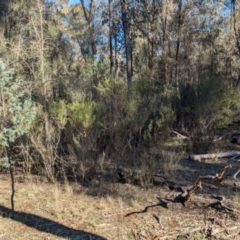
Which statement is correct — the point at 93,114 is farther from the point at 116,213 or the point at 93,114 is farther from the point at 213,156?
the point at 213,156

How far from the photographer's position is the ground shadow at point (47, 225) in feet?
14.8

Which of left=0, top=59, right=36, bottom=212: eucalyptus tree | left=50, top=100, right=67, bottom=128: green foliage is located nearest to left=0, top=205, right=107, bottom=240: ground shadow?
left=0, top=59, right=36, bottom=212: eucalyptus tree

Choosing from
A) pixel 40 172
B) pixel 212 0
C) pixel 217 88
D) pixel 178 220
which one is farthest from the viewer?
pixel 212 0

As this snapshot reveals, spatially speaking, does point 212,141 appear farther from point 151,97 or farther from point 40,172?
point 40,172

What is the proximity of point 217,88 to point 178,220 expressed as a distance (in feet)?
19.0

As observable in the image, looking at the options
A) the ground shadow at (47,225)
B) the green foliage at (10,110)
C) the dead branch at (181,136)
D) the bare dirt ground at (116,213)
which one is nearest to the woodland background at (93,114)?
the green foliage at (10,110)

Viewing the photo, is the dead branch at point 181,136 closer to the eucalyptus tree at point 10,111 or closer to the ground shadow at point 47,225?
the eucalyptus tree at point 10,111

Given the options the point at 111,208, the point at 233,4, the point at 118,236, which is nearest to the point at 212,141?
the point at 111,208

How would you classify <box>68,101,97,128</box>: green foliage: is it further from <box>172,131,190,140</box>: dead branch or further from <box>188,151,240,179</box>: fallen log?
<box>172,131,190,140</box>: dead branch

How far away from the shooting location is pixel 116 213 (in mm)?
5156

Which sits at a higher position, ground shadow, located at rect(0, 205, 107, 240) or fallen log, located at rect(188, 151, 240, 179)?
fallen log, located at rect(188, 151, 240, 179)

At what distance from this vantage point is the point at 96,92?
27.8 ft

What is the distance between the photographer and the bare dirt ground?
4555 mm

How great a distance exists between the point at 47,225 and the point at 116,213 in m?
0.93
